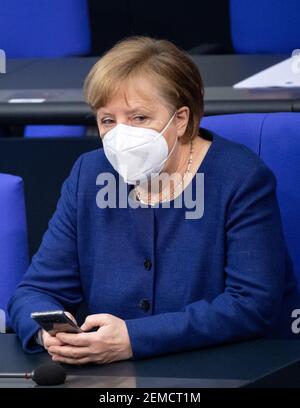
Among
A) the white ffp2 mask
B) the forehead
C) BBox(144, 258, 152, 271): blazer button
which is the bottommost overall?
BBox(144, 258, 152, 271): blazer button

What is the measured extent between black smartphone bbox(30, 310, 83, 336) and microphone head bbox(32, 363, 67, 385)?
0.52ft

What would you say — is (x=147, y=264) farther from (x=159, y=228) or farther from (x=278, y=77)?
(x=278, y=77)

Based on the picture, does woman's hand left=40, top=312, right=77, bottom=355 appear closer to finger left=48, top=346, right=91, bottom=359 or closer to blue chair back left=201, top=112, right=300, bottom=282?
finger left=48, top=346, right=91, bottom=359

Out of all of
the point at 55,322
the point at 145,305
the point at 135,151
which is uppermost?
the point at 135,151

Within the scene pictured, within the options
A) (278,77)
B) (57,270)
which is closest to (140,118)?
(57,270)

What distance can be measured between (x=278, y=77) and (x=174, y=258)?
50.6 inches

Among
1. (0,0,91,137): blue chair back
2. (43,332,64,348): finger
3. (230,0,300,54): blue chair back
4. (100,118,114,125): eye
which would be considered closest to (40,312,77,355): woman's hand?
(43,332,64,348): finger

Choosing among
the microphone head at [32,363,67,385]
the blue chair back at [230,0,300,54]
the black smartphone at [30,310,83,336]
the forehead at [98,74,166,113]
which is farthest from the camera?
the blue chair back at [230,0,300,54]

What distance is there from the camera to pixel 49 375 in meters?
1.79

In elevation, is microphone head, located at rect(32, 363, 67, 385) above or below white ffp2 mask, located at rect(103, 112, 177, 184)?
below

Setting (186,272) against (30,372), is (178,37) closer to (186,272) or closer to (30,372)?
(186,272)

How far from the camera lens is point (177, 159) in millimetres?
2332

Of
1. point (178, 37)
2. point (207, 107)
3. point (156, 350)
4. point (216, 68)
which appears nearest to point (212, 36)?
point (178, 37)

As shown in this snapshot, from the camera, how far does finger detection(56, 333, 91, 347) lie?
2023 millimetres
